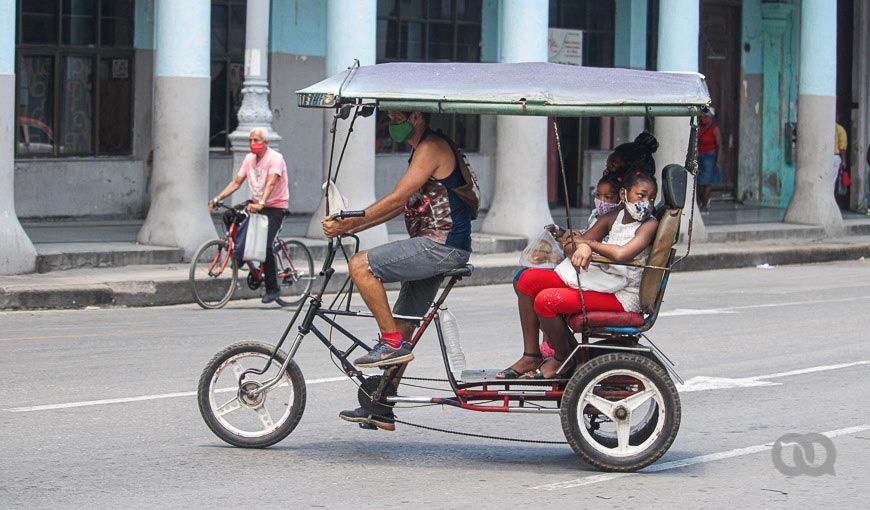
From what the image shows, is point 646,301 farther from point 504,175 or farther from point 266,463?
point 504,175

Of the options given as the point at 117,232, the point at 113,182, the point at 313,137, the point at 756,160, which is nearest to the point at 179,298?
the point at 117,232

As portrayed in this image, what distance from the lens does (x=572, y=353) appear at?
7.78 m

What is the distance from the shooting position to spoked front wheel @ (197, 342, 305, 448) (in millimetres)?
8055

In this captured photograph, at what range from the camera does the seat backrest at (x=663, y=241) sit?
310 inches

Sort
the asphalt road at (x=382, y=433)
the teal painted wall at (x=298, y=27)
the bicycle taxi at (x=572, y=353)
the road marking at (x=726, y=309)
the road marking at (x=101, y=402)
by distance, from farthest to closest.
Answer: the teal painted wall at (x=298, y=27) < the road marking at (x=726, y=309) < the road marking at (x=101, y=402) < the bicycle taxi at (x=572, y=353) < the asphalt road at (x=382, y=433)

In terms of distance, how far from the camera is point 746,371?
11359 mm

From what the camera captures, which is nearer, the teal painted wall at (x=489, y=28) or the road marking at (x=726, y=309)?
the road marking at (x=726, y=309)

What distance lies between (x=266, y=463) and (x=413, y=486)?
0.87 meters

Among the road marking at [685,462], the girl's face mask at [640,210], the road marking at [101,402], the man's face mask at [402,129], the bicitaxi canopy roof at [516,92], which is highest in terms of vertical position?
the bicitaxi canopy roof at [516,92]

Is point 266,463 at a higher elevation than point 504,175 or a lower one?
lower

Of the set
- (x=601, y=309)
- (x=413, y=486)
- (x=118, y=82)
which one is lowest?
(x=413, y=486)

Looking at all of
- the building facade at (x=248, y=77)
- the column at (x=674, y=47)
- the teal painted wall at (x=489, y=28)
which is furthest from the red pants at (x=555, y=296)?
the teal painted wall at (x=489, y=28)

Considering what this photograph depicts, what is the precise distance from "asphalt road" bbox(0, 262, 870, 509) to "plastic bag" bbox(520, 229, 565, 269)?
1041mm

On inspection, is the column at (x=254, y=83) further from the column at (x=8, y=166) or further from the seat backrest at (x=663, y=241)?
the seat backrest at (x=663, y=241)
